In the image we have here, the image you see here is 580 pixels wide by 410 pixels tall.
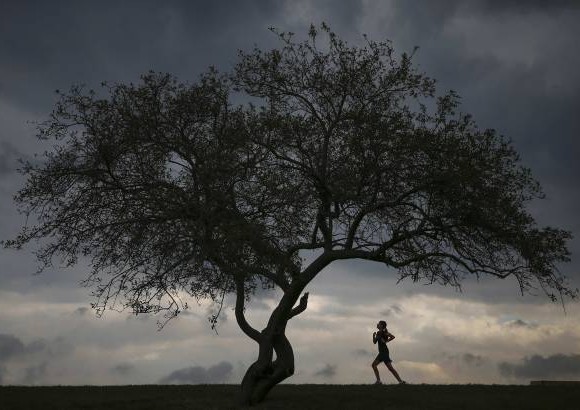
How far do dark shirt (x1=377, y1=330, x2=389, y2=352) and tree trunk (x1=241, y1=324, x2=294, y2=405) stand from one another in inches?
208

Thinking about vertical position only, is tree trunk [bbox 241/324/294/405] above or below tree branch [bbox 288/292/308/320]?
below

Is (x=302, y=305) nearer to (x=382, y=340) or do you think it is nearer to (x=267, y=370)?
(x=267, y=370)

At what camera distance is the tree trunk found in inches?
968

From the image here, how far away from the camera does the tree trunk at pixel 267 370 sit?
24594mm

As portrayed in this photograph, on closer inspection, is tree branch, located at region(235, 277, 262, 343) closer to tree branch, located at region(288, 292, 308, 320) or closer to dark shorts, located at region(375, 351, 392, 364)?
tree branch, located at region(288, 292, 308, 320)

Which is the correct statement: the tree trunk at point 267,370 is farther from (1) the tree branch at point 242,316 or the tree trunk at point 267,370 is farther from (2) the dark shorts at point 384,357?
(2) the dark shorts at point 384,357
